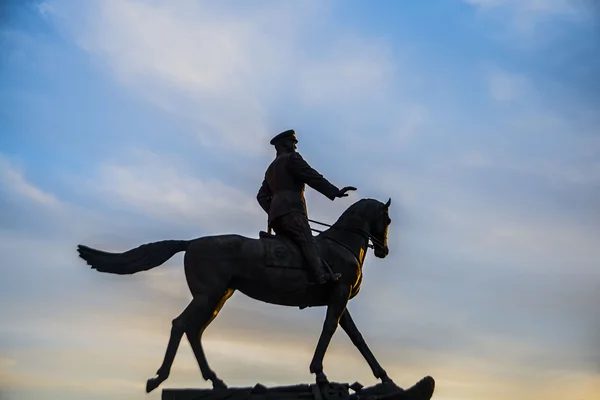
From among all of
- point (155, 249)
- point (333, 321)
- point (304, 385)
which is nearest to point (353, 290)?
point (333, 321)

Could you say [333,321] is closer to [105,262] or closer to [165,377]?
[165,377]

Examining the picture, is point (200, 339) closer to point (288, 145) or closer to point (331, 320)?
point (331, 320)

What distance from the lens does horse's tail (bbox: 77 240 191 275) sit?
11.7 m

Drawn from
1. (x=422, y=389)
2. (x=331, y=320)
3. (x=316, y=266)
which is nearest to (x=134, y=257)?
(x=316, y=266)

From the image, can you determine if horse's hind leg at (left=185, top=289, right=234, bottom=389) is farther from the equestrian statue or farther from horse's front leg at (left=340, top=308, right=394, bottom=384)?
horse's front leg at (left=340, top=308, right=394, bottom=384)

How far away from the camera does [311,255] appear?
11867 mm

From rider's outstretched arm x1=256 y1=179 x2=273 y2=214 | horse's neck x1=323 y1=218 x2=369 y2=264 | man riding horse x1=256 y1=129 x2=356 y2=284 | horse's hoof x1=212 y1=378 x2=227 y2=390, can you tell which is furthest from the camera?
rider's outstretched arm x1=256 y1=179 x2=273 y2=214

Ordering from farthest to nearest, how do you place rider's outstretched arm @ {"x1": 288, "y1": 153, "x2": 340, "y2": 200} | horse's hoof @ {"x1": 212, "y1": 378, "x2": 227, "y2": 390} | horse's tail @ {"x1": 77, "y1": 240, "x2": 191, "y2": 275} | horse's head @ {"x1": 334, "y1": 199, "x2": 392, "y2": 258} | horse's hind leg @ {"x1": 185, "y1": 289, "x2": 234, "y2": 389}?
horse's head @ {"x1": 334, "y1": 199, "x2": 392, "y2": 258} → rider's outstretched arm @ {"x1": 288, "y1": 153, "x2": 340, "y2": 200} → horse's tail @ {"x1": 77, "y1": 240, "x2": 191, "y2": 275} → horse's hind leg @ {"x1": 185, "y1": 289, "x2": 234, "y2": 389} → horse's hoof @ {"x1": 212, "y1": 378, "x2": 227, "y2": 390}

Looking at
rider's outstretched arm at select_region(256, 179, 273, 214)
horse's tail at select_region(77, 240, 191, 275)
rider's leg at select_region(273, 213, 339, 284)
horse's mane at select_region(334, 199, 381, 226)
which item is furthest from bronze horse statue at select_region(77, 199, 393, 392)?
rider's outstretched arm at select_region(256, 179, 273, 214)

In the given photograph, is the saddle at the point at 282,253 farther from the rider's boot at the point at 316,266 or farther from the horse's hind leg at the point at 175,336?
the horse's hind leg at the point at 175,336

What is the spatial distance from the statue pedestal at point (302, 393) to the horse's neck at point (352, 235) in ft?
6.52

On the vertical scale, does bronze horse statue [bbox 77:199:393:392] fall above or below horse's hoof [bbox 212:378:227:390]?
above

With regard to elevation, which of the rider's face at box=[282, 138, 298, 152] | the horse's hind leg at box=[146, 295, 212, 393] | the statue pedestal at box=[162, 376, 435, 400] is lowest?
the statue pedestal at box=[162, 376, 435, 400]

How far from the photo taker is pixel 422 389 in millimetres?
11242
